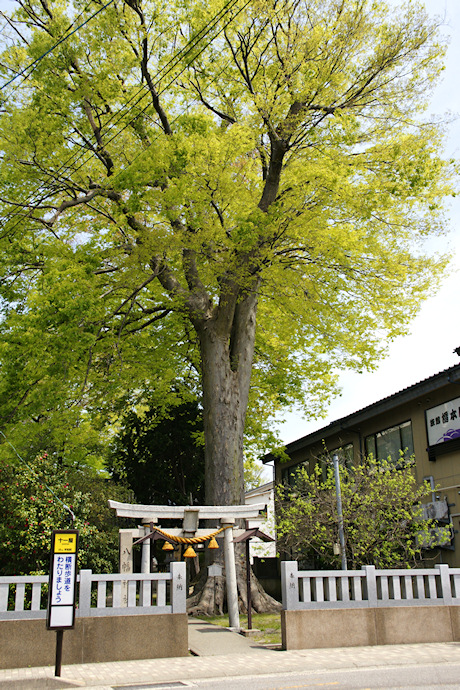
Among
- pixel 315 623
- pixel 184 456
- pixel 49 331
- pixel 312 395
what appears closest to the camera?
pixel 315 623

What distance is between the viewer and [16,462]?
16.7 metres

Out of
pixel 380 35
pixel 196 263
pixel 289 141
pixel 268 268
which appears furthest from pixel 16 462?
pixel 380 35

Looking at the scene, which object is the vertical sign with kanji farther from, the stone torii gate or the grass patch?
the grass patch

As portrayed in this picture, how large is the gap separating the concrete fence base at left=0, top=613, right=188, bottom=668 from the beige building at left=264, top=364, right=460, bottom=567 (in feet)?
30.3

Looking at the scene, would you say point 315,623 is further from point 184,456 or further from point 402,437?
point 184,456

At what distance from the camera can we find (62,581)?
860 cm

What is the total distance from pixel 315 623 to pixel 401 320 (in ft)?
34.4

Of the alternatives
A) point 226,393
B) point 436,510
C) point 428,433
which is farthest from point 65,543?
point 428,433

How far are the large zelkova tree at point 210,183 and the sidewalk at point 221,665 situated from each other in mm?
6358

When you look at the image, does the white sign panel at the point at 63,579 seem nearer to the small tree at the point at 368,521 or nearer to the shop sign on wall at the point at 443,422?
the small tree at the point at 368,521

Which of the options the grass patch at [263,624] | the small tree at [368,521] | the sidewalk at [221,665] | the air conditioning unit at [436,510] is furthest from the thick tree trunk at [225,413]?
the air conditioning unit at [436,510]

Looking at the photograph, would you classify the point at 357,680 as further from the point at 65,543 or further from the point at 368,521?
the point at 368,521

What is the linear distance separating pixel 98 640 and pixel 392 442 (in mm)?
13912

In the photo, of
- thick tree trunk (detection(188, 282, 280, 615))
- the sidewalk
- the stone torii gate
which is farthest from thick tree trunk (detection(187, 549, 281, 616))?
the sidewalk
